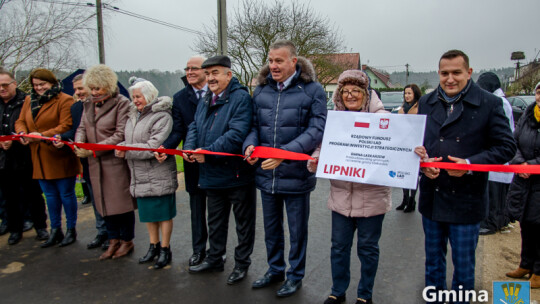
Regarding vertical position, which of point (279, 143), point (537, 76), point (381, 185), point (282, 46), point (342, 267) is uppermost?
point (537, 76)

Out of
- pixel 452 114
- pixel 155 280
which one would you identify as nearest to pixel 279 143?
pixel 452 114

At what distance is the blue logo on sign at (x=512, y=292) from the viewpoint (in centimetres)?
315

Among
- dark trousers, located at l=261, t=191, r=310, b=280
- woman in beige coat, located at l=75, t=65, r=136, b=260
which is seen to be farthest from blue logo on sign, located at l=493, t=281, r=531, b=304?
woman in beige coat, located at l=75, t=65, r=136, b=260

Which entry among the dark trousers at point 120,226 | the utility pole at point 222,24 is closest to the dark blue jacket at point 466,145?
the dark trousers at point 120,226

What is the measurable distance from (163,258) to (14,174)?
8.95 ft

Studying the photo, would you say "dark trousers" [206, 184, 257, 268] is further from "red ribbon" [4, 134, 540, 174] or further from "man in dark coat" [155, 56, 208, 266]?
"red ribbon" [4, 134, 540, 174]

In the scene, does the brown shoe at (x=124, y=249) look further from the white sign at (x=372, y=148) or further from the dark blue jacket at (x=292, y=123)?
the white sign at (x=372, y=148)

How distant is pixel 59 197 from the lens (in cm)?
495

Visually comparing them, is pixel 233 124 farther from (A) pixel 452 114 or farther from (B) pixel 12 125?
(B) pixel 12 125

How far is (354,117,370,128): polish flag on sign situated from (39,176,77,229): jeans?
3925 millimetres

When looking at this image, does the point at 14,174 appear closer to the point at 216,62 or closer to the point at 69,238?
the point at 69,238

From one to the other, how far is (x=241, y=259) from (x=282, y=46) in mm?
2202

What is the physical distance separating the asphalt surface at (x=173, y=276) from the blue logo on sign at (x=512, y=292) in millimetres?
650

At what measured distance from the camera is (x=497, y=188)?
5.06m
